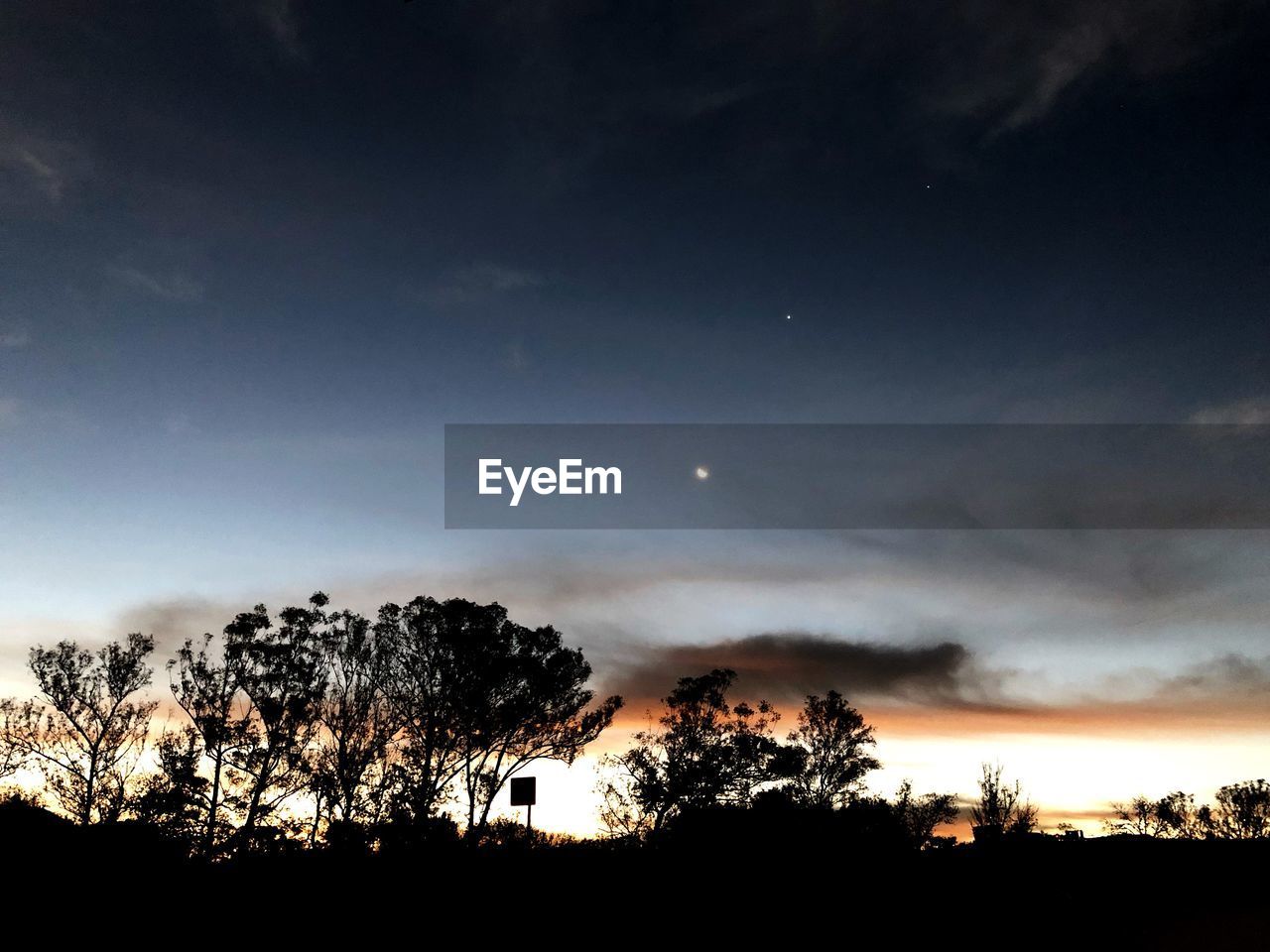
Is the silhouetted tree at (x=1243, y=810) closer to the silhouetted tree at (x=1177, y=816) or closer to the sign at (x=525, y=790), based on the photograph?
the silhouetted tree at (x=1177, y=816)

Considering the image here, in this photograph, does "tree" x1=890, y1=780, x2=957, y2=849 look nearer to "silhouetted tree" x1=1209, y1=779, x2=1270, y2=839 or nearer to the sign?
"silhouetted tree" x1=1209, y1=779, x2=1270, y2=839

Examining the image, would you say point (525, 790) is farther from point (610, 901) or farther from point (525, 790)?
point (610, 901)

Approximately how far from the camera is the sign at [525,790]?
30.2m

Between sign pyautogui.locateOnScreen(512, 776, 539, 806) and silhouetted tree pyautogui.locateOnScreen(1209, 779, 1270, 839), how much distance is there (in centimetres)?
8410

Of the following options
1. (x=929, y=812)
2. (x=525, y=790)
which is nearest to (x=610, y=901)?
(x=525, y=790)

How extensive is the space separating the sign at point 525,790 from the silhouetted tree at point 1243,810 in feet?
276

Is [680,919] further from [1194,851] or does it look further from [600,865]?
Answer: [1194,851]

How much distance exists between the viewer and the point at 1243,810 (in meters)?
80.6

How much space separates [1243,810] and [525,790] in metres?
88.3

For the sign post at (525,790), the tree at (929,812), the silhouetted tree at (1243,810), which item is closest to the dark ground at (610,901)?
the sign post at (525,790)

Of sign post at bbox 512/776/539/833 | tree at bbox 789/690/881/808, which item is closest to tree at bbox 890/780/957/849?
tree at bbox 789/690/881/808

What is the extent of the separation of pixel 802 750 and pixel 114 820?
137ft

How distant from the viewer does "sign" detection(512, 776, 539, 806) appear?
30.2 metres

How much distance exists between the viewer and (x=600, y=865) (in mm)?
20672
